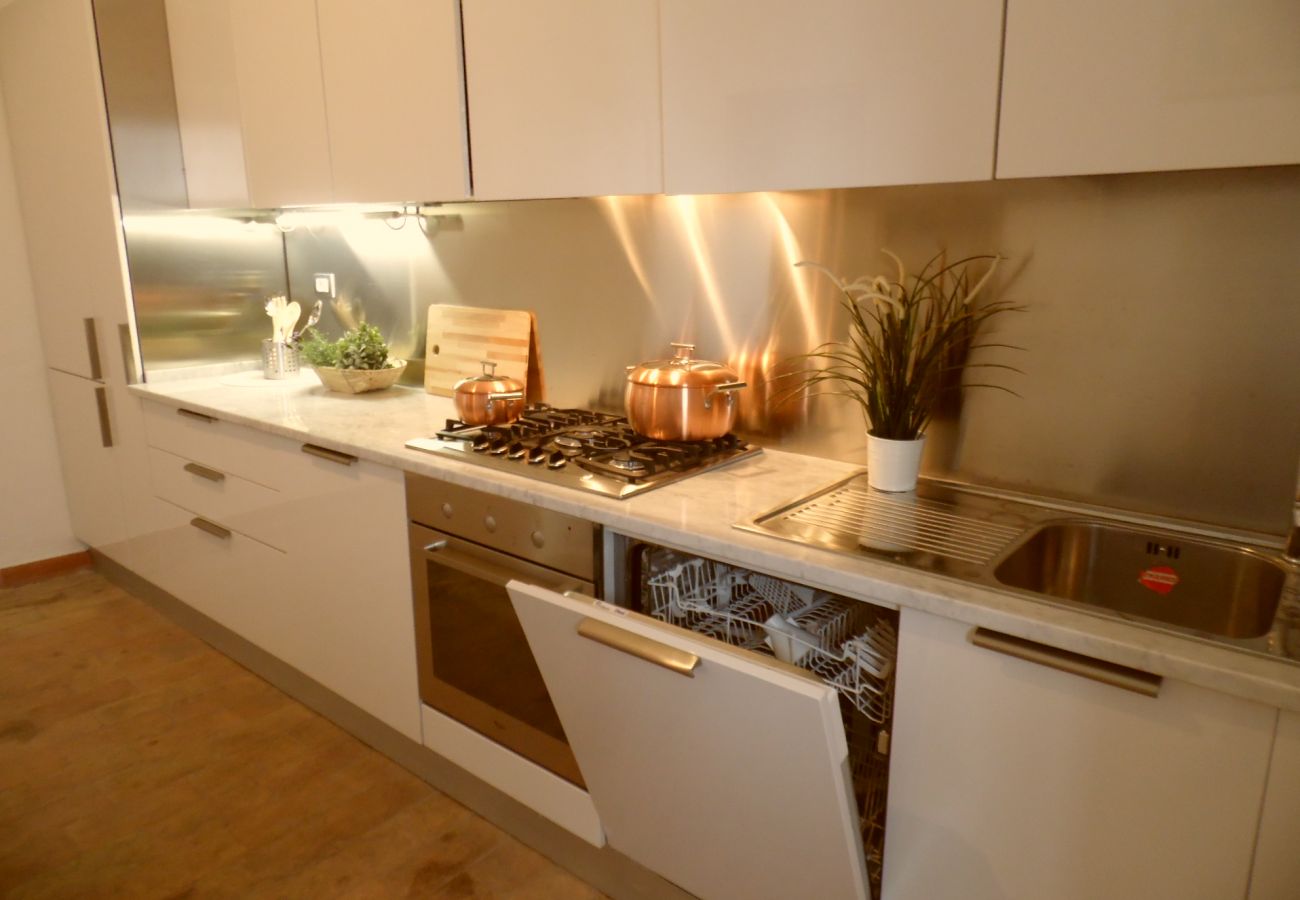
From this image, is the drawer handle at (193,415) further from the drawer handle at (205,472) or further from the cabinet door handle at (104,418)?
the cabinet door handle at (104,418)

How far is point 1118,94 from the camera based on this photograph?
114 cm

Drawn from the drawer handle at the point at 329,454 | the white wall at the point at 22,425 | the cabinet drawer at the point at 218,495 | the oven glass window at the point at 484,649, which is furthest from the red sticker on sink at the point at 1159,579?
the white wall at the point at 22,425

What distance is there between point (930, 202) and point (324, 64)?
1593mm

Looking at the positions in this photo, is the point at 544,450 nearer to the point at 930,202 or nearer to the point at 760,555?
the point at 760,555

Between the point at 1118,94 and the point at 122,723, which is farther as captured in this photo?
the point at 122,723

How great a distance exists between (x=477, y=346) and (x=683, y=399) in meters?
0.94

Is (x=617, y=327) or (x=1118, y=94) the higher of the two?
(x=1118, y=94)

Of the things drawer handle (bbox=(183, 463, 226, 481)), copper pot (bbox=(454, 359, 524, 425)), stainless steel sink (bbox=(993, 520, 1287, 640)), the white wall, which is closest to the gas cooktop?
copper pot (bbox=(454, 359, 524, 425))

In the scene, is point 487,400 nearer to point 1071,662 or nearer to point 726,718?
point 726,718

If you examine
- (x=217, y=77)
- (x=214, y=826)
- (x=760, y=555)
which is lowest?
(x=214, y=826)

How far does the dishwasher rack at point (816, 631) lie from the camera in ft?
4.43

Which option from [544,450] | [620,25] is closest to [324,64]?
[620,25]

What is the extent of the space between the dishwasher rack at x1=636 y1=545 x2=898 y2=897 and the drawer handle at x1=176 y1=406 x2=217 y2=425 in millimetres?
1603

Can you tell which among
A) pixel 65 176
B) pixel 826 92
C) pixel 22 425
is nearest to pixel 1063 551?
pixel 826 92
